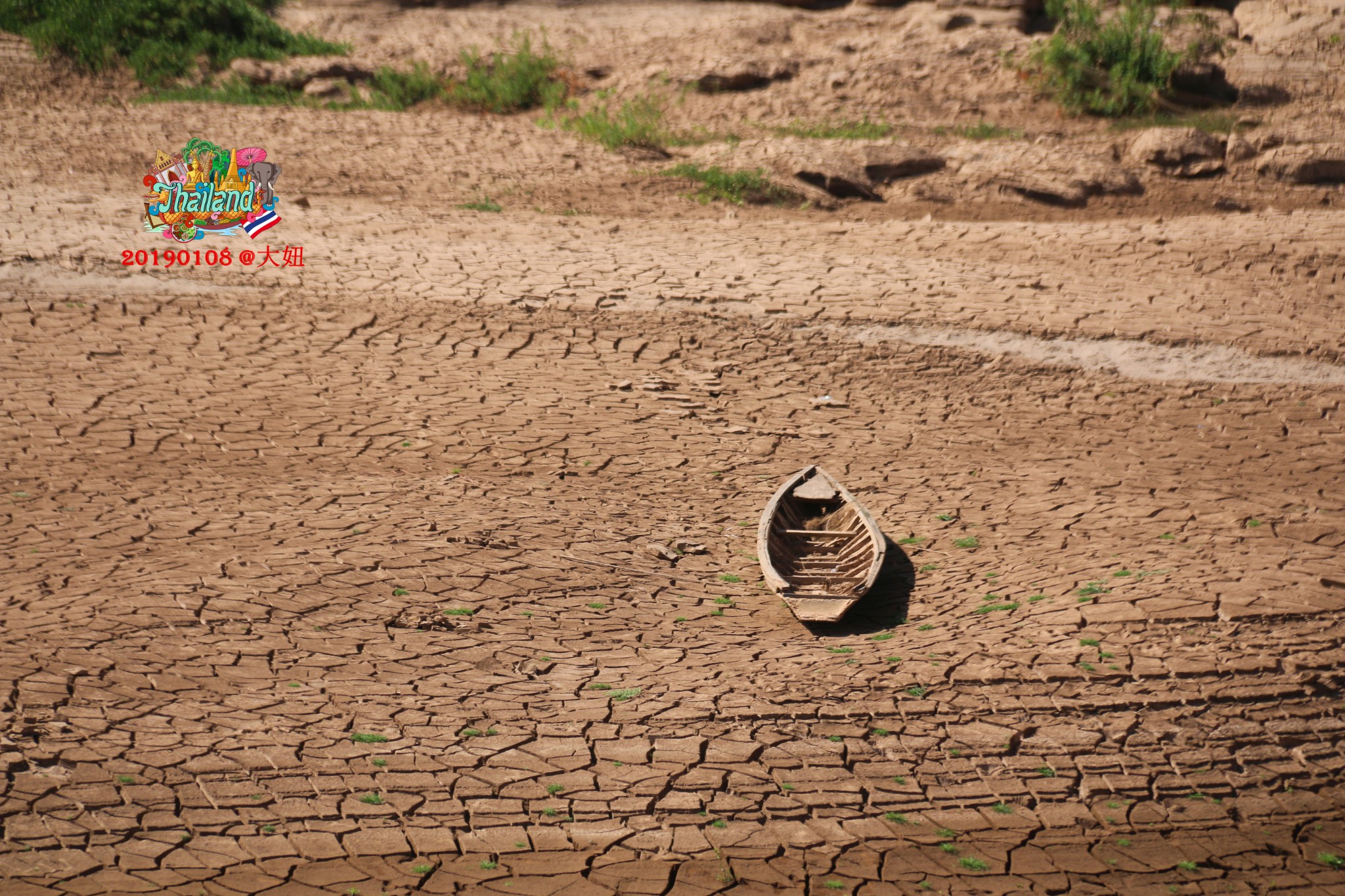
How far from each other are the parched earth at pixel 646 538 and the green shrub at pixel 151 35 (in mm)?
2682

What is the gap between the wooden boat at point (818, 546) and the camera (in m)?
6.25

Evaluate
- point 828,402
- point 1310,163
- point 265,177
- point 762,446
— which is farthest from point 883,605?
point 1310,163

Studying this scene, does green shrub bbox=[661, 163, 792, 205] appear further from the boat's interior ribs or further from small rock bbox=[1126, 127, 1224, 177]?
the boat's interior ribs

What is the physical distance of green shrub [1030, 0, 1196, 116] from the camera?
44.5 ft

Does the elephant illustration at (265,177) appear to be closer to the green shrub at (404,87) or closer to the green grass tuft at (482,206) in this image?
the green grass tuft at (482,206)

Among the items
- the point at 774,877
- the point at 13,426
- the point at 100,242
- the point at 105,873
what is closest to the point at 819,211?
the point at 100,242

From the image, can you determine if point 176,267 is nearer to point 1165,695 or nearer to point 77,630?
point 77,630

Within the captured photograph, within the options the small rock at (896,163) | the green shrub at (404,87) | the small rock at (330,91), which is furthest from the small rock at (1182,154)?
the small rock at (330,91)

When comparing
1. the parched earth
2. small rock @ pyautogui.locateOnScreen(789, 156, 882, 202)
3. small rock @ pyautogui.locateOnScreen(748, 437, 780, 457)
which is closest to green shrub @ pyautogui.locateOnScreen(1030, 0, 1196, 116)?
the parched earth

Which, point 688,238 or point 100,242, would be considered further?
point 688,238

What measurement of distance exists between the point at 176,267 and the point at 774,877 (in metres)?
7.91

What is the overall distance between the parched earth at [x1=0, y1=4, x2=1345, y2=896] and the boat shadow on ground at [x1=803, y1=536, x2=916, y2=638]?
0.04 meters

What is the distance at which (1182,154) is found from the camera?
1226 centimetres

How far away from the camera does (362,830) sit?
4.47 metres
